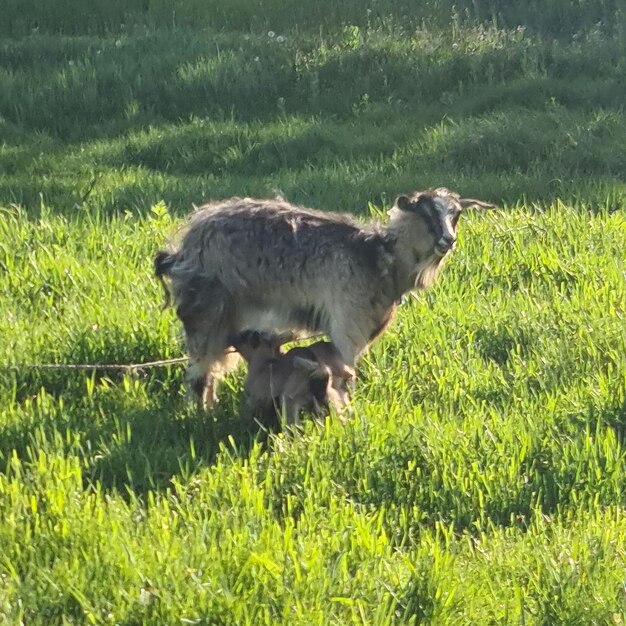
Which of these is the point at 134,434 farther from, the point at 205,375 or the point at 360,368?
the point at 360,368

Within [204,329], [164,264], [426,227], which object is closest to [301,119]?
[164,264]

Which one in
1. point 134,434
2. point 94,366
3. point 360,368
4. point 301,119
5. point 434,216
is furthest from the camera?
point 301,119

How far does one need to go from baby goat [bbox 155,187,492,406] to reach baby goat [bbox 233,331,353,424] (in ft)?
0.57

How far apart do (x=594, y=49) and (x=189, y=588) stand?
1168 centimetres

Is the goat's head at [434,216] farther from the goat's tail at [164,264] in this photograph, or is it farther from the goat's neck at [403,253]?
the goat's tail at [164,264]

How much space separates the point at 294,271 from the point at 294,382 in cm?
63

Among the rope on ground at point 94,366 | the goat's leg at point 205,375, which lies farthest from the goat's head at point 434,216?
the rope on ground at point 94,366

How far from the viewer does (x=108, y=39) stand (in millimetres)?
14727

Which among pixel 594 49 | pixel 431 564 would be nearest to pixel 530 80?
pixel 594 49

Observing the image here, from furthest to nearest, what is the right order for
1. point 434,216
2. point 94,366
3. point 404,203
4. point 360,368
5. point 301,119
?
point 301,119, point 360,368, point 94,366, point 404,203, point 434,216

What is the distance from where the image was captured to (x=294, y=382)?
578 centimetres

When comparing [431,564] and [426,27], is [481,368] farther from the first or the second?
[426,27]

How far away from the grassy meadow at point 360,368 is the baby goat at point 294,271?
13.9 inches

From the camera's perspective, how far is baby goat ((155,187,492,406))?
19.7 ft
